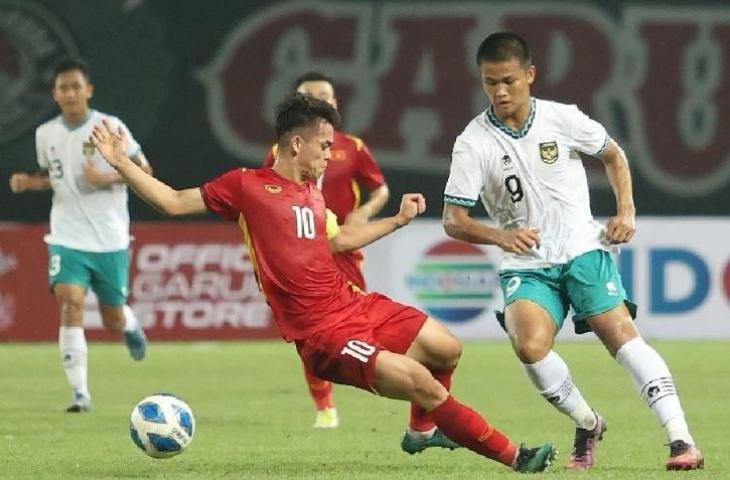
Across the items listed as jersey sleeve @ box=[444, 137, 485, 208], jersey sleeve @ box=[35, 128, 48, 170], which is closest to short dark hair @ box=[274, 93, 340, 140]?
jersey sleeve @ box=[444, 137, 485, 208]

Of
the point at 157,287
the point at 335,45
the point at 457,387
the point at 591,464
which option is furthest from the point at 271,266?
the point at 335,45

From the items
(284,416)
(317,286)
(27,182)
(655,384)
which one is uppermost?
(317,286)

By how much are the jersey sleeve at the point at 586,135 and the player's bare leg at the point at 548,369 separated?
29.7 inches

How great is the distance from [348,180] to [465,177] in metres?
2.51

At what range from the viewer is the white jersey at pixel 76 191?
11.8m

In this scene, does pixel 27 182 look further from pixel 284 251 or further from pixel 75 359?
pixel 284 251

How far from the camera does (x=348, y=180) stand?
1051 centimetres

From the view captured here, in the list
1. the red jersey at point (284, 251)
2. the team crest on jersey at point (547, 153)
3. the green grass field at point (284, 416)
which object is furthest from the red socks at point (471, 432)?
the team crest on jersey at point (547, 153)

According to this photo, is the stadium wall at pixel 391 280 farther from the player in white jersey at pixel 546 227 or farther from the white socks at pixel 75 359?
the player in white jersey at pixel 546 227

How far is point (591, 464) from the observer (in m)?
8.03

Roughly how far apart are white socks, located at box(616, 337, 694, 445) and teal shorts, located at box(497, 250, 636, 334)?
8.4 inches

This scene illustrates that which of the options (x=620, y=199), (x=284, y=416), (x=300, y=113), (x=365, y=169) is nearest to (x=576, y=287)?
(x=620, y=199)

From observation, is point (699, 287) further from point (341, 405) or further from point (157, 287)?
point (341, 405)

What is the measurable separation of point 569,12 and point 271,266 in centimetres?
1151
